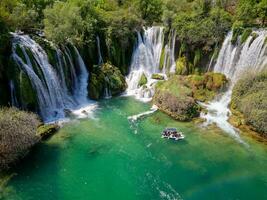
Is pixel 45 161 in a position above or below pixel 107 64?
below

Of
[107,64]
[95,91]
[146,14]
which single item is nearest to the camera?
[95,91]

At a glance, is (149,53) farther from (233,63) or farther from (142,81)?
(233,63)

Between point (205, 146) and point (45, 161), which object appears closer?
point (45, 161)

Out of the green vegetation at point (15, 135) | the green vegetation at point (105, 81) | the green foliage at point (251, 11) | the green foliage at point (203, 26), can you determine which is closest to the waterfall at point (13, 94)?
the green vegetation at point (15, 135)

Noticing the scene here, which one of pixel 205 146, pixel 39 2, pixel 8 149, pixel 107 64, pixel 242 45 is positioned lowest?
pixel 205 146

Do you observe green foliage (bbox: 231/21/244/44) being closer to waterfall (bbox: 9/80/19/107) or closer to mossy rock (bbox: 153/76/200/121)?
mossy rock (bbox: 153/76/200/121)

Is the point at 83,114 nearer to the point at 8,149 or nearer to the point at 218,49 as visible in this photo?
the point at 8,149

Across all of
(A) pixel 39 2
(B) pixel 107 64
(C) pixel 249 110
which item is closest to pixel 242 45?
(C) pixel 249 110

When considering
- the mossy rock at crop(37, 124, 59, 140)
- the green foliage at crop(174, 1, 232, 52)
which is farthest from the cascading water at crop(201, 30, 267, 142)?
the mossy rock at crop(37, 124, 59, 140)

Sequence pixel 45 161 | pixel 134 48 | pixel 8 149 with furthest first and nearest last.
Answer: pixel 134 48 < pixel 45 161 < pixel 8 149
